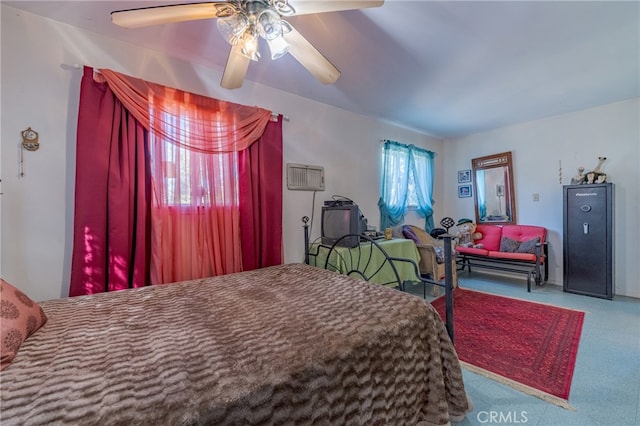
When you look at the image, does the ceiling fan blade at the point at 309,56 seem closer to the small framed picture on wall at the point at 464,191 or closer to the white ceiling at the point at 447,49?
the white ceiling at the point at 447,49

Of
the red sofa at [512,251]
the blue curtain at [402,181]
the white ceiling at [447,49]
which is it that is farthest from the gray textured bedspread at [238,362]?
the red sofa at [512,251]

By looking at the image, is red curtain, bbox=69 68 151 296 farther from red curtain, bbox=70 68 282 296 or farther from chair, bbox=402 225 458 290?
chair, bbox=402 225 458 290

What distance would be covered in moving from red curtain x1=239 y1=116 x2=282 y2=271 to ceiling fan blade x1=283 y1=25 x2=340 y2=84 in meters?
1.06

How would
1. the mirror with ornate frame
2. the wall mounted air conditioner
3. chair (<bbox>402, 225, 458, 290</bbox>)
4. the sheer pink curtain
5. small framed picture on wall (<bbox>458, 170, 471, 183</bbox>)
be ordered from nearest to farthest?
the sheer pink curtain < the wall mounted air conditioner < chair (<bbox>402, 225, 458, 290</bbox>) < the mirror with ornate frame < small framed picture on wall (<bbox>458, 170, 471, 183</bbox>)

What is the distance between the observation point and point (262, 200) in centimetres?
250

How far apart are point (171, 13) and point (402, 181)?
11.4 ft

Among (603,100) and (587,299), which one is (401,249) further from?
(603,100)

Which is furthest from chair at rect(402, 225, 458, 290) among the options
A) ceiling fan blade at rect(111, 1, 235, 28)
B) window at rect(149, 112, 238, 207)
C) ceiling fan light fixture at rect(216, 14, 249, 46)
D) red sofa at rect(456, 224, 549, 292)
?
ceiling fan blade at rect(111, 1, 235, 28)

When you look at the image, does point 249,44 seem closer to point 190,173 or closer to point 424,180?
point 190,173

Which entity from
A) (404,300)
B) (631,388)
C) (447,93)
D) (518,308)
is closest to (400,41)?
(447,93)

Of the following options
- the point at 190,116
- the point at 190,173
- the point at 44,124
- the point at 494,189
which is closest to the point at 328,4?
the point at 190,116

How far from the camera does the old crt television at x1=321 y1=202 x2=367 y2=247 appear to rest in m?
2.58

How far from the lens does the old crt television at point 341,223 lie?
2578 mm

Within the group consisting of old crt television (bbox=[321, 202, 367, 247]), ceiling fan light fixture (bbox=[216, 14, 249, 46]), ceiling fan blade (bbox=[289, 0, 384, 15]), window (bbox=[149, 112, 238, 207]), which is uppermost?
ceiling fan blade (bbox=[289, 0, 384, 15])
